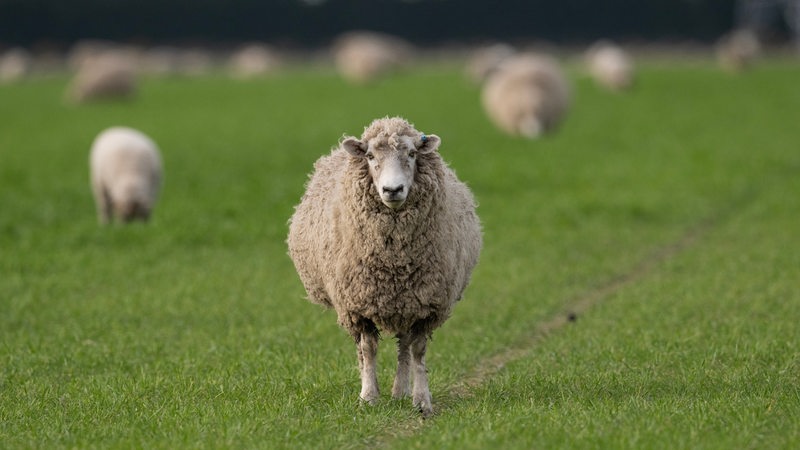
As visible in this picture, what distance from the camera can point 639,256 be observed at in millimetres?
11750

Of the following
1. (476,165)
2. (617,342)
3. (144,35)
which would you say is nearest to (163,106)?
(476,165)

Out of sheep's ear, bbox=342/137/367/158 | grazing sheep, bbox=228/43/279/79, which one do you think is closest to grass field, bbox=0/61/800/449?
sheep's ear, bbox=342/137/367/158

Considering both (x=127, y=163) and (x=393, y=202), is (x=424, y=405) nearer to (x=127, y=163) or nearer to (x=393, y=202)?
(x=393, y=202)

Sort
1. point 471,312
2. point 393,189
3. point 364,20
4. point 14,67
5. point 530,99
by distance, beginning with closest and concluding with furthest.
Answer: point 393,189
point 471,312
point 530,99
point 14,67
point 364,20

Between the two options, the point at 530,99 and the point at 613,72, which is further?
the point at 613,72

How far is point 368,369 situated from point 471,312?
9.18ft

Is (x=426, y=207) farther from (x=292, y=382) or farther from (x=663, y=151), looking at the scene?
(x=663, y=151)

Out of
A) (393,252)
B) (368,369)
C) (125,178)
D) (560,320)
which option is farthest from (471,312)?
(125,178)

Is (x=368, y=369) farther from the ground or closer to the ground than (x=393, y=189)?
closer to the ground

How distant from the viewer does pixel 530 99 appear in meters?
22.5

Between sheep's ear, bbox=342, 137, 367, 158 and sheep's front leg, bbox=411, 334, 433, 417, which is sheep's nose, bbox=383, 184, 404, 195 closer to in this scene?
sheep's ear, bbox=342, 137, 367, 158

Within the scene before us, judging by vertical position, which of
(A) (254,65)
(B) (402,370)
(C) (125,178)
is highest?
(A) (254,65)

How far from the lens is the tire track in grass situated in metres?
6.34

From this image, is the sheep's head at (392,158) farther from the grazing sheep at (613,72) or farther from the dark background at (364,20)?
the dark background at (364,20)
